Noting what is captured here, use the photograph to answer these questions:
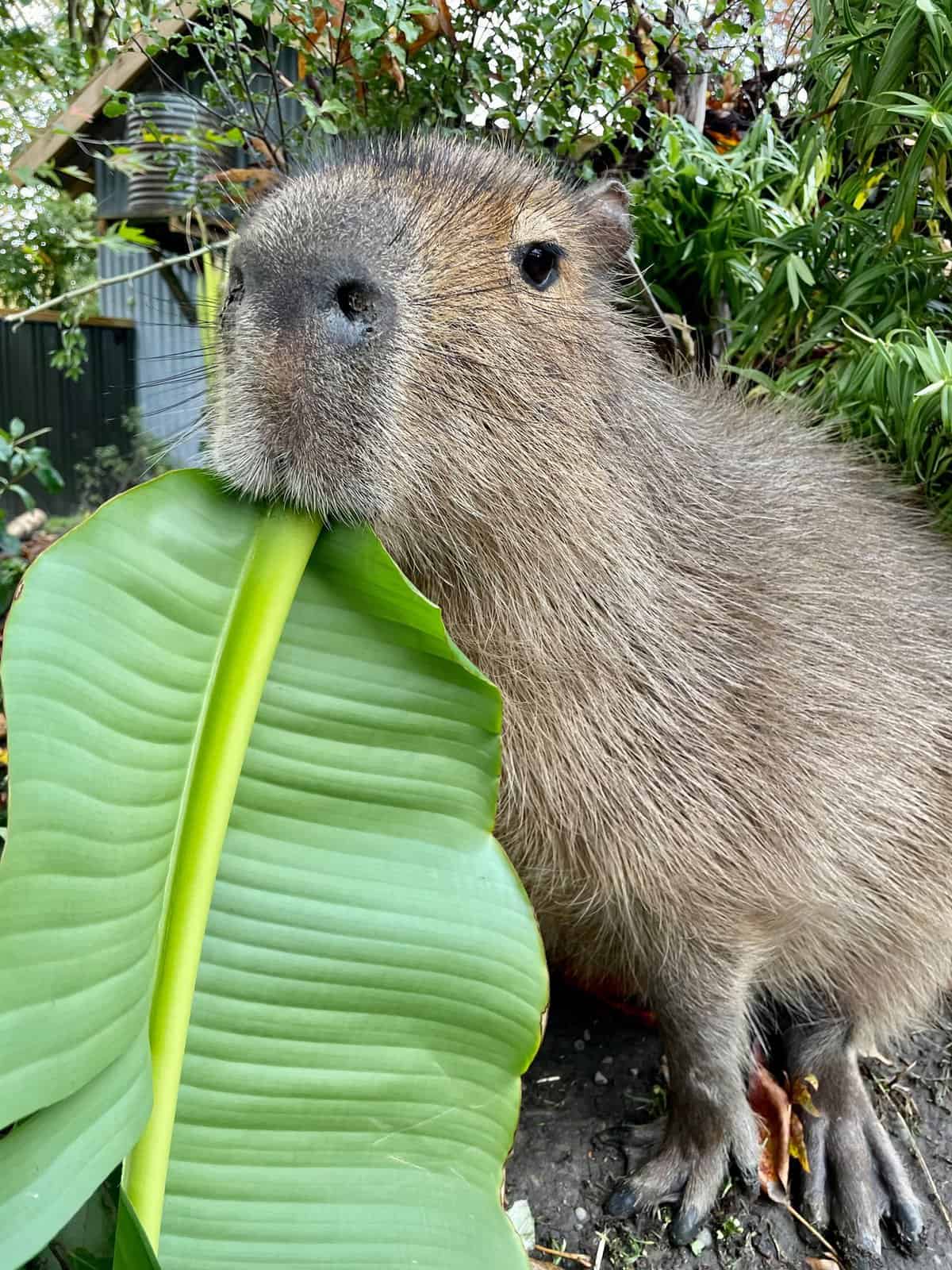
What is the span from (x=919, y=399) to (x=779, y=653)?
1.36 ft

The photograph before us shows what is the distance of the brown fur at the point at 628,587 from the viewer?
3.25 ft

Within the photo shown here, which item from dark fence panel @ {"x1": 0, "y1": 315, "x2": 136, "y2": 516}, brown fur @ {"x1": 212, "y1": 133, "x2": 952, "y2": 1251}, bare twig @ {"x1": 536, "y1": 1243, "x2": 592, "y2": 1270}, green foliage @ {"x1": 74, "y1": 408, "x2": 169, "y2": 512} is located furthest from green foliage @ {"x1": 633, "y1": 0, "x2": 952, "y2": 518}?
dark fence panel @ {"x1": 0, "y1": 315, "x2": 136, "y2": 516}

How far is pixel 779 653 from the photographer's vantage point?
1332mm

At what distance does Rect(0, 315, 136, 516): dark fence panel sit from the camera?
5.58 meters

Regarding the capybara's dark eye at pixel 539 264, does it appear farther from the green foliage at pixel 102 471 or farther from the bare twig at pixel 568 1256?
the green foliage at pixel 102 471

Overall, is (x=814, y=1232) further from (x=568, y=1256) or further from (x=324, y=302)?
(x=324, y=302)

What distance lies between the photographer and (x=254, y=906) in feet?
2.99

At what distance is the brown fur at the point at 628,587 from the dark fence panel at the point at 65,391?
4812 millimetres

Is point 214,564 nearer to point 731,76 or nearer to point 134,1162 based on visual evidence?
point 134,1162

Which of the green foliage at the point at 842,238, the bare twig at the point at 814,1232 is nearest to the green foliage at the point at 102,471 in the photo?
the green foliage at the point at 842,238

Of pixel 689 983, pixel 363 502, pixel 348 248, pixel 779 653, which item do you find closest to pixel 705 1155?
pixel 689 983

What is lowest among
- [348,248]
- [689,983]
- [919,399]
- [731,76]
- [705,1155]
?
[705,1155]

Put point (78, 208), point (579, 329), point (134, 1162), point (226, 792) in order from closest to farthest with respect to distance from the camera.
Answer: point (134, 1162), point (226, 792), point (579, 329), point (78, 208)

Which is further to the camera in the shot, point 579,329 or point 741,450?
point 741,450
